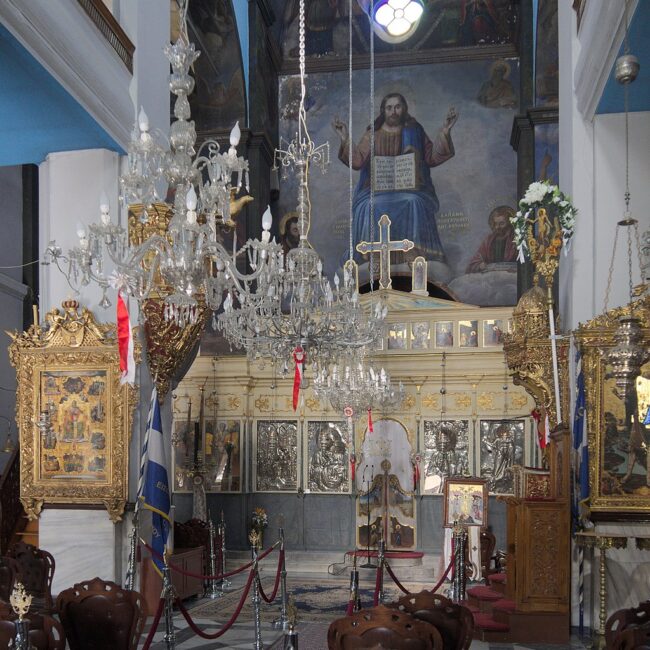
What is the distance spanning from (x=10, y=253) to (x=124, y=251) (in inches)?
350

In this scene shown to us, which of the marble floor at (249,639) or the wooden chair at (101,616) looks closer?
the wooden chair at (101,616)

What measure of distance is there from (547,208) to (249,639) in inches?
208

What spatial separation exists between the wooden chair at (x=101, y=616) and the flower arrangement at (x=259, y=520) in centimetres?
965

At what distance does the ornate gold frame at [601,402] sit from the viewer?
25.0 ft

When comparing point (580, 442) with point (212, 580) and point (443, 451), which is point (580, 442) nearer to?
point (212, 580)

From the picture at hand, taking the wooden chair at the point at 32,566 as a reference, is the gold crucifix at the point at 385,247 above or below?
above

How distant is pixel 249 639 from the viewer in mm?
8242

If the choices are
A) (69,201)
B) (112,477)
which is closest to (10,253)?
(69,201)

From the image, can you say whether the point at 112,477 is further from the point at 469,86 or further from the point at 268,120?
the point at 469,86

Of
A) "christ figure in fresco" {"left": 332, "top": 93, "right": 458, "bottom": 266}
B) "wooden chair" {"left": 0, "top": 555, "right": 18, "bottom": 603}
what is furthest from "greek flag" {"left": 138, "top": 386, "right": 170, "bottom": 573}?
"christ figure in fresco" {"left": 332, "top": 93, "right": 458, "bottom": 266}

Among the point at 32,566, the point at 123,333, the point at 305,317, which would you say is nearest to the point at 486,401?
the point at 305,317

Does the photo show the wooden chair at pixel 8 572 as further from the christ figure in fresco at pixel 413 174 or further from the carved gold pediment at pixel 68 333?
the christ figure in fresco at pixel 413 174

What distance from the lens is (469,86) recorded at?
60.0 ft

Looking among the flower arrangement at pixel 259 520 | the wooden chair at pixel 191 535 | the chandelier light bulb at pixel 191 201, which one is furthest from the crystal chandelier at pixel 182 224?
the flower arrangement at pixel 259 520
